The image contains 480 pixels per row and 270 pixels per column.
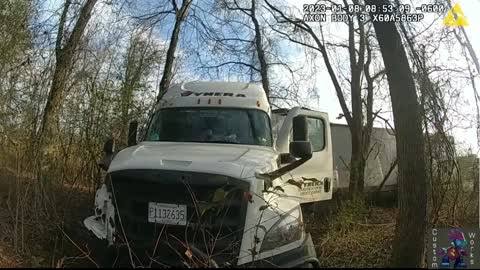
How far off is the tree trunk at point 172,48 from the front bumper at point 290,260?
7.26 meters

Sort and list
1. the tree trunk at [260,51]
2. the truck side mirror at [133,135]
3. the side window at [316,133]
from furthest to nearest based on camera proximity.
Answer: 1. the tree trunk at [260,51]
2. the side window at [316,133]
3. the truck side mirror at [133,135]

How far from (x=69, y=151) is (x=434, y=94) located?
6263mm

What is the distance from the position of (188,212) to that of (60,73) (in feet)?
15.0

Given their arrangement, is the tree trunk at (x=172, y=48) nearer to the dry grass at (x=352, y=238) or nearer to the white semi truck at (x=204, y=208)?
the dry grass at (x=352, y=238)

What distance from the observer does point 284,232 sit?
5.21 m

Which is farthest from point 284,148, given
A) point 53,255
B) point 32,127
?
point 32,127

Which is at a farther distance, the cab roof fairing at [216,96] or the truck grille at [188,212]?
the cab roof fairing at [216,96]

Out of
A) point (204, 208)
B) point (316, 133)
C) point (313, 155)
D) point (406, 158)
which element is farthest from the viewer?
point (316, 133)

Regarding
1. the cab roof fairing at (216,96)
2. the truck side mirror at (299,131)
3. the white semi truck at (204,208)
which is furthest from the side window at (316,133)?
the white semi truck at (204,208)

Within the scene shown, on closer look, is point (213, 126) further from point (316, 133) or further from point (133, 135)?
point (316, 133)

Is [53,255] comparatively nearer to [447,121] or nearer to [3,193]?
[3,193]

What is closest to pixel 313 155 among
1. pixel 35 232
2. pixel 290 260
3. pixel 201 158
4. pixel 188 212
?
pixel 201 158

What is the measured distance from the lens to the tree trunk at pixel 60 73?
26.2 feet

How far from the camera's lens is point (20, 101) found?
26.2 feet
